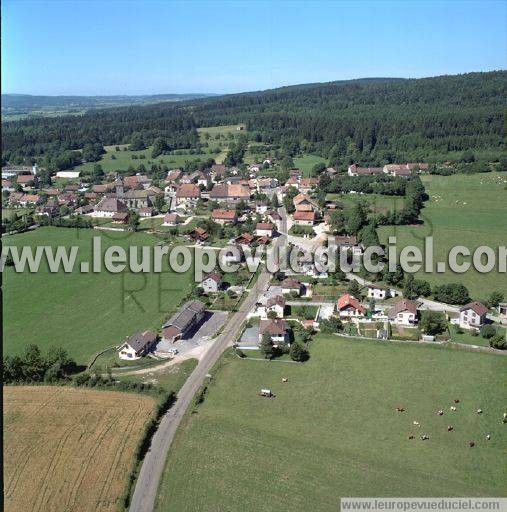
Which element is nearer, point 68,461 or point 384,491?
point 384,491

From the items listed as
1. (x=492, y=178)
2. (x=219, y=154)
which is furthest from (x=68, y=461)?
(x=219, y=154)

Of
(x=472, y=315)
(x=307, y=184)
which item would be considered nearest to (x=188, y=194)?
(x=307, y=184)

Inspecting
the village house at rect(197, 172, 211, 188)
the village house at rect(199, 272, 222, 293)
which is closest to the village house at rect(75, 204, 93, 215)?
the village house at rect(197, 172, 211, 188)

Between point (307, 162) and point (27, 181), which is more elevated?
point (307, 162)

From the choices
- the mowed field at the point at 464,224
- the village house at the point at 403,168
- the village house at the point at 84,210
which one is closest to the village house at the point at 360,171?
the village house at the point at 403,168

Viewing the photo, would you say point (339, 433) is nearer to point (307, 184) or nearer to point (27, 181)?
point (307, 184)

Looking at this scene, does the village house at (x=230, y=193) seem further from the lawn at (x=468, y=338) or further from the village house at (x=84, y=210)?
the lawn at (x=468, y=338)

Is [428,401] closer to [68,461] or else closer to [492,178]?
[68,461]
